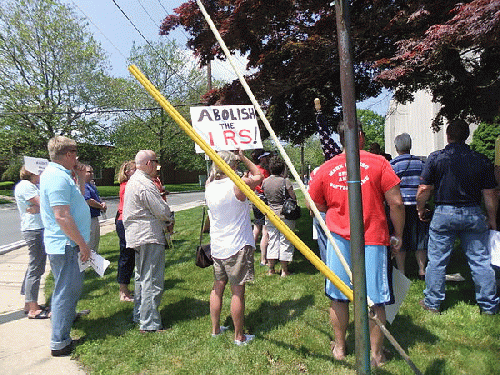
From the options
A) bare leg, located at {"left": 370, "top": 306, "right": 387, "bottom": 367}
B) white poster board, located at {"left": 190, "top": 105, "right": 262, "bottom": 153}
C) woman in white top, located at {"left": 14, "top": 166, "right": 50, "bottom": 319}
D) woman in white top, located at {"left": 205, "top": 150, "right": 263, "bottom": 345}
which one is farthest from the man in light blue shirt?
bare leg, located at {"left": 370, "top": 306, "right": 387, "bottom": 367}

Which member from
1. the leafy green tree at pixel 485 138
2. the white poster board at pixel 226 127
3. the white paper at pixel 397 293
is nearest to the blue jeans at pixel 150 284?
the white poster board at pixel 226 127

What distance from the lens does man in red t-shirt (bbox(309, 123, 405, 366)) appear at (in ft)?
8.89

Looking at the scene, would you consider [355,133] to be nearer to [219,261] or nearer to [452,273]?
[219,261]

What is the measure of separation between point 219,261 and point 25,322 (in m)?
2.52

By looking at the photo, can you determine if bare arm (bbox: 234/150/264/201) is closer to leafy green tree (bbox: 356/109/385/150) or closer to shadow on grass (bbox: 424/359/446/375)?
shadow on grass (bbox: 424/359/446/375)

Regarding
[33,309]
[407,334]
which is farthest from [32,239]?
[407,334]

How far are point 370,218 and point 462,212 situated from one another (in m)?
1.43

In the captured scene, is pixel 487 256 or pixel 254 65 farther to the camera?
pixel 254 65

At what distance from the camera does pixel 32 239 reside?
4.39m

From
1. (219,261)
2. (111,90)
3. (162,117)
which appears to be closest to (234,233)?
(219,261)

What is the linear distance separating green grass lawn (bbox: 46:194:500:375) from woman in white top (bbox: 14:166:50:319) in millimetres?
551

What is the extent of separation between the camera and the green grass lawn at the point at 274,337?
2.98m

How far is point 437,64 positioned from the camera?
160 inches

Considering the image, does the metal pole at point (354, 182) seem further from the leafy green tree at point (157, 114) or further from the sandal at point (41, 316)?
the leafy green tree at point (157, 114)
